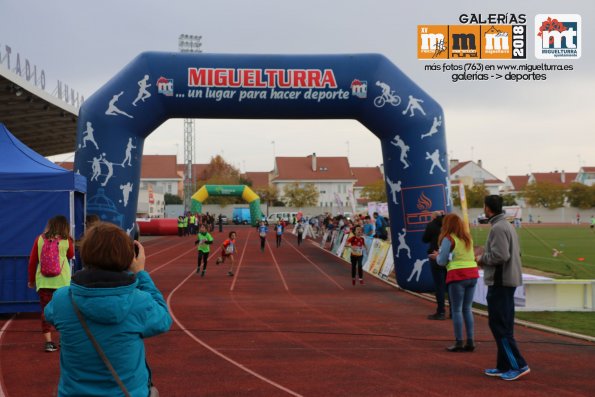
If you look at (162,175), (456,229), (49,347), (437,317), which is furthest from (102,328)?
(162,175)

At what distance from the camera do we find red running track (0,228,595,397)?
6.77 m

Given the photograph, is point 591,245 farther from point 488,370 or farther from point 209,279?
point 488,370

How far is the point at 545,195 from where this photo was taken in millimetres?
104000

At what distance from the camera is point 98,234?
2977 mm

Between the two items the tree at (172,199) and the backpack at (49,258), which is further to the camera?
the tree at (172,199)

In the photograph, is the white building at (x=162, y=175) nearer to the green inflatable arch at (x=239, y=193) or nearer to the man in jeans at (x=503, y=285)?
the green inflatable arch at (x=239, y=193)

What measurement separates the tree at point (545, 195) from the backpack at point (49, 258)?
101 metres

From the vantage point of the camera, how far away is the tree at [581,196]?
312 feet

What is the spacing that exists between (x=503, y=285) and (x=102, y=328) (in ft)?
16.2

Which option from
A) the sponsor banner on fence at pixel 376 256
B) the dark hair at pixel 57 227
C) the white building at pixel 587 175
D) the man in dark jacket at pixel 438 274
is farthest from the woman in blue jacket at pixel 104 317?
the white building at pixel 587 175

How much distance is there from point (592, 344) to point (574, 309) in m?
3.65

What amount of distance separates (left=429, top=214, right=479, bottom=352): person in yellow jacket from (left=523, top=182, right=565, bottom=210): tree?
3905 inches

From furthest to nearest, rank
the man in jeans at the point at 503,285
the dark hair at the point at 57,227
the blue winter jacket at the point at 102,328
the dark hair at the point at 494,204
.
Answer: the dark hair at the point at 57,227 → the dark hair at the point at 494,204 → the man in jeans at the point at 503,285 → the blue winter jacket at the point at 102,328

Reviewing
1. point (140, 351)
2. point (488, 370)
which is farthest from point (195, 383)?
point (140, 351)
